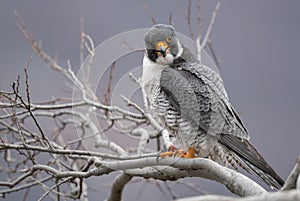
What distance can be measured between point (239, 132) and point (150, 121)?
94 centimetres

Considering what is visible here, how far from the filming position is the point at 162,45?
3287 mm

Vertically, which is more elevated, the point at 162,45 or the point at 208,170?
the point at 162,45

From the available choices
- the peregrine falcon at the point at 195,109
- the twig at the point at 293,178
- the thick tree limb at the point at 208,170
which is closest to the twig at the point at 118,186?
the thick tree limb at the point at 208,170

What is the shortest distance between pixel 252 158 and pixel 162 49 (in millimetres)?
993

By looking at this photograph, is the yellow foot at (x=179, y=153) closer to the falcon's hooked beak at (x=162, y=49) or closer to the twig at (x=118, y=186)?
the twig at (x=118, y=186)

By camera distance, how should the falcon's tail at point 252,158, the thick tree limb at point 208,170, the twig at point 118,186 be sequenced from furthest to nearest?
the twig at point 118,186 < the falcon's tail at point 252,158 < the thick tree limb at point 208,170

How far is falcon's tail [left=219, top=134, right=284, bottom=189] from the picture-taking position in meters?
2.82

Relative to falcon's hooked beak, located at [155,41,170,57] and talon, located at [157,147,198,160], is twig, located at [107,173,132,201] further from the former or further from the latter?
falcon's hooked beak, located at [155,41,170,57]

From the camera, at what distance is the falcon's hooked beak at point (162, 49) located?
3.28 m

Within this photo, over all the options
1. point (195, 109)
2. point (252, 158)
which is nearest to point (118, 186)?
point (195, 109)

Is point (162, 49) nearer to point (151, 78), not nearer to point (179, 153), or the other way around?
point (151, 78)

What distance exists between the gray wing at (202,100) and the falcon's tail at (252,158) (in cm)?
5

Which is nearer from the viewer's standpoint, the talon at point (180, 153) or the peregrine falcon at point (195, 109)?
the talon at point (180, 153)

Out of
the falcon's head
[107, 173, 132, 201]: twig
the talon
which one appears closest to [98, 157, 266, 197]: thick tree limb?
the talon
